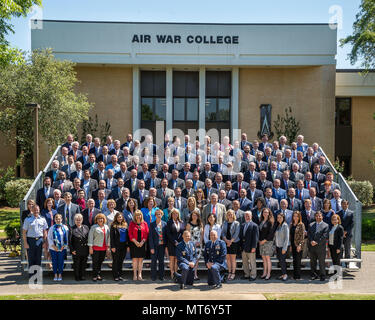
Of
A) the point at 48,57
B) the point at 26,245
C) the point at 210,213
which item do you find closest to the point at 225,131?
the point at 48,57

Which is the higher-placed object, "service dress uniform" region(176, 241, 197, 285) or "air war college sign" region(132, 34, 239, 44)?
"air war college sign" region(132, 34, 239, 44)

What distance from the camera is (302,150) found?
14570 millimetres

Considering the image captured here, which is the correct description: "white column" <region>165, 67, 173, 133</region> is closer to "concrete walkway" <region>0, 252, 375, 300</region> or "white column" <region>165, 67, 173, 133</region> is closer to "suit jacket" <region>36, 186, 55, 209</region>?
"suit jacket" <region>36, 186, 55, 209</region>

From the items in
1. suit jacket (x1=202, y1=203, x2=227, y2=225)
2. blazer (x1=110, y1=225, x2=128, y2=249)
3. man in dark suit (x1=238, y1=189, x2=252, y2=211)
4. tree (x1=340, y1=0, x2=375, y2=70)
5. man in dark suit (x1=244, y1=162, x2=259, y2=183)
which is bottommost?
blazer (x1=110, y1=225, x2=128, y2=249)

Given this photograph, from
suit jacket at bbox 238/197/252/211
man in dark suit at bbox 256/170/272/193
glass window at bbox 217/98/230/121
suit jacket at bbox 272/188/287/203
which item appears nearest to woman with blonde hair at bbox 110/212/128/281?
suit jacket at bbox 238/197/252/211

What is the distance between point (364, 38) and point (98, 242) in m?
16.4

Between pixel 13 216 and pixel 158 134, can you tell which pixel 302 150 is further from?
pixel 13 216

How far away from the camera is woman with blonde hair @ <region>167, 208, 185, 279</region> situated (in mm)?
10656

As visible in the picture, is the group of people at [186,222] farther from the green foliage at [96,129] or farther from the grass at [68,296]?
the green foliage at [96,129]

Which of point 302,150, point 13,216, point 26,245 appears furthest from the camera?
point 13,216

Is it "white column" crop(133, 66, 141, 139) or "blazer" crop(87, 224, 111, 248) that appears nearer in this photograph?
"blazer" crop(87, 224, 111, 248)

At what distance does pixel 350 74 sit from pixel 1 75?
19.4 m

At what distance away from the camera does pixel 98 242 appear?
10586 mm

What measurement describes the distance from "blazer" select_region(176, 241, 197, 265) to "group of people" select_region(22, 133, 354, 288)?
0.08ft
